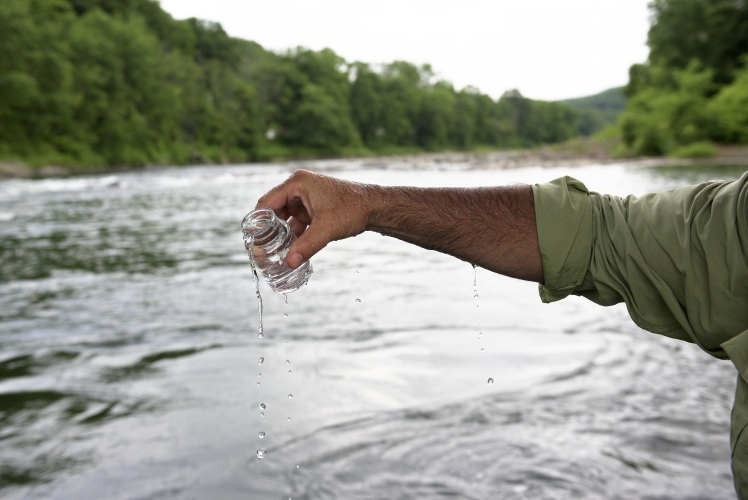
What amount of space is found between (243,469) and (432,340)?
1.89 m

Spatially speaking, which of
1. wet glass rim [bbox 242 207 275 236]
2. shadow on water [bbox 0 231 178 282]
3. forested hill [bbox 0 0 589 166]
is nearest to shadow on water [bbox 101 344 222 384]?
wet glass rim [bbox 242 207 275 236]

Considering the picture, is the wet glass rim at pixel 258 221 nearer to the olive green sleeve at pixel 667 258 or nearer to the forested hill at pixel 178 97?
the olive green sleeve at pixel 667 258

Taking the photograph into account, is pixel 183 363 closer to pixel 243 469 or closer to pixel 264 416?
pixel 264 416

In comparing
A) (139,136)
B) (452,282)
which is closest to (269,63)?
(139,136)

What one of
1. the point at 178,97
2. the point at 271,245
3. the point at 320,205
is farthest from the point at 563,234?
the point at 178,97

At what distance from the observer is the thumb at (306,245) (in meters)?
1.52

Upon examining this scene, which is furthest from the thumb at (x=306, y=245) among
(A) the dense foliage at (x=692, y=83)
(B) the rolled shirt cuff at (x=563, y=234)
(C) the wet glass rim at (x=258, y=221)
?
(A) the dense foliage at (x=692, y=83)

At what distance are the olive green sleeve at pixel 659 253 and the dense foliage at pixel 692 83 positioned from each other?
112ft

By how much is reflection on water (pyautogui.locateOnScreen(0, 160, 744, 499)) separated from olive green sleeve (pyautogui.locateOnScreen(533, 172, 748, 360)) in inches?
36.3

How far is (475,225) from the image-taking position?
1.79 metres

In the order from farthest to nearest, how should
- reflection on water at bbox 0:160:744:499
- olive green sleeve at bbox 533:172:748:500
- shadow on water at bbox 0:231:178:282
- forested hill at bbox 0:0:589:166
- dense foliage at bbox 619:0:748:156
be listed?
forested hill at bbox 0:0:589:166 < dense foliage at bbox 619:0:748:156 < shadow on water at bbox 0:231:178:282 < reflection on water at bbox 0:160:744:499 < olive green sleeve at bbox 533:172:748:500

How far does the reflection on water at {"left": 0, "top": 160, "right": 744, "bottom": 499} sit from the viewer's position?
246cm

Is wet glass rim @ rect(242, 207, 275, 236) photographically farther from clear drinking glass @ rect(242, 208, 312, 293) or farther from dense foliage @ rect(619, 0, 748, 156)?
dense foliage @ rect(619, 0, 748, 156)

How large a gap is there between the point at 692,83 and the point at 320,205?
43964 mm
